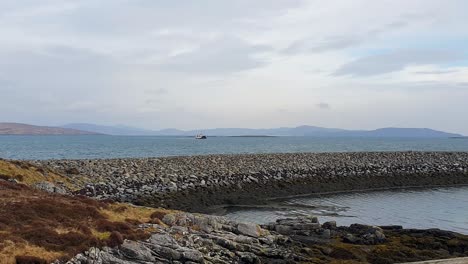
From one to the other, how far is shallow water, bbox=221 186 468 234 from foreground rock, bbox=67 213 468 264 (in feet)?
27.4

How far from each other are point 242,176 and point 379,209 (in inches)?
529

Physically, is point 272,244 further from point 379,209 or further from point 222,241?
point 379,209

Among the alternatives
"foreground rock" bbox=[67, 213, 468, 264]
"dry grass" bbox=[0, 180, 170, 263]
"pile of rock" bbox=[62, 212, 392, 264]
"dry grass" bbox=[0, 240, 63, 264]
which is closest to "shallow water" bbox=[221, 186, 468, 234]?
"foreground rock" bbox=[67, 213, 468, 264]

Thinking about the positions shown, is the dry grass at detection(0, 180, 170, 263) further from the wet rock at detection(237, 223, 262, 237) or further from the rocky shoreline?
the wet rock at detection(237, 223, 262, 237)

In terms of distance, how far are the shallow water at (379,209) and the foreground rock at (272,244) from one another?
835 cm

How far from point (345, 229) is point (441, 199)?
78.8 feet

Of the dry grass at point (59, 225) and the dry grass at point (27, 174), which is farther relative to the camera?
the dry grass at point (27, 174)

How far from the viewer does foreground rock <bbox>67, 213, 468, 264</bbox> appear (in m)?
15.1

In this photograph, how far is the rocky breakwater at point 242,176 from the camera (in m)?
34.6

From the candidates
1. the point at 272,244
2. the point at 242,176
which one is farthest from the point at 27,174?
the point at 272,244

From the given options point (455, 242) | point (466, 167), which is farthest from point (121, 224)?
point (466, 167)

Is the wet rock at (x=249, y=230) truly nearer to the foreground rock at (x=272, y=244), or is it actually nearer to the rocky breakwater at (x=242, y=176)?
the foreground rock at (x=272, y=244)

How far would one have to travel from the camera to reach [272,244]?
18.0 m

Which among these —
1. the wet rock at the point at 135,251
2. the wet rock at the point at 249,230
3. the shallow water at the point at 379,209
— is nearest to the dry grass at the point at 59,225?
the wet rock at the point at 135,251
